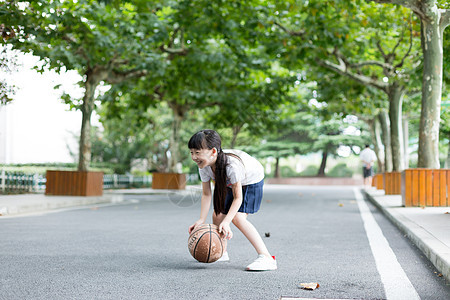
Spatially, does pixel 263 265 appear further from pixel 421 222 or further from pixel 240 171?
pixel 421 222

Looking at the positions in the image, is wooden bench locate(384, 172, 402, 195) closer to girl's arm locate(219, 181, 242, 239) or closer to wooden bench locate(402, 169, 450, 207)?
wooden bench locate(402, 169, 450, 207)

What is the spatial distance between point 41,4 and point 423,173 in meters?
10.5

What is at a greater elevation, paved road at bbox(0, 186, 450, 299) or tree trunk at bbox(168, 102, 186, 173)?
tree trunk at bbox(168, 102, 186, 173)

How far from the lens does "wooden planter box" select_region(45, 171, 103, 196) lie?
1670 cm

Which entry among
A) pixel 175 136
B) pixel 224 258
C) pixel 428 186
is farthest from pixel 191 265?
pixel 175 136

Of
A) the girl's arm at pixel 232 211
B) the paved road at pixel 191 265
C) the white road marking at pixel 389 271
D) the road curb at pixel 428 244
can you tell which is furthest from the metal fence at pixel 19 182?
the girl's arm at pixel 232 211

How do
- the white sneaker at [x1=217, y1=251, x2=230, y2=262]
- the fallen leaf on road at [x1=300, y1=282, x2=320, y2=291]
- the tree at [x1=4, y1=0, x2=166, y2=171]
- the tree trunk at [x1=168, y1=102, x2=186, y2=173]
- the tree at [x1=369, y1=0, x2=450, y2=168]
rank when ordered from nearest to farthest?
the fallen leaf on road at [x1=300, y1=282, x2=320, y2=291] → the white sneaker at [x1=217, y1=251, x2=230, y2=262] → the tree at [x1=369, y1=0, x2=450, y2=168] → the tree at [x1=4, y1=0, x2=166, y2=171] → the tree trunk at [x1=168, y1=102, x2=186, y2=173]

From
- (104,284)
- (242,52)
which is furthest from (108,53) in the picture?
(104,284)

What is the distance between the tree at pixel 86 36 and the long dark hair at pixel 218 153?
8214 millimetres

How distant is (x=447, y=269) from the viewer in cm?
474


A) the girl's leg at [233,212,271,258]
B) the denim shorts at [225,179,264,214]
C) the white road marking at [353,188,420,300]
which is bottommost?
the white road marking at [353,188,420,300]

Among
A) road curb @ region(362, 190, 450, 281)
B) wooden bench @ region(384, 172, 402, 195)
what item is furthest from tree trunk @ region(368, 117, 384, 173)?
road curb @ region(362, 190, 450, 281)

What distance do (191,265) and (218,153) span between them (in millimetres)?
1287

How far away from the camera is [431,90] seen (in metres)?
12.2
